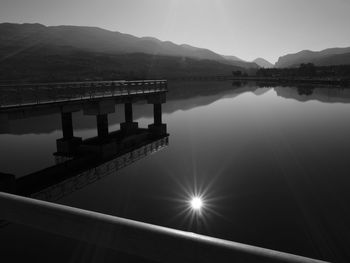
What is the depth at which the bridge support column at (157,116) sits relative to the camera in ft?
122

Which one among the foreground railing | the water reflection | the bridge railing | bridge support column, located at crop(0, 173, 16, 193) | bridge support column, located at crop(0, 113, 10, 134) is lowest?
the water reflection

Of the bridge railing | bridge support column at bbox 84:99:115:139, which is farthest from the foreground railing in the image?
bridge support column at bbox 84:99:115:139

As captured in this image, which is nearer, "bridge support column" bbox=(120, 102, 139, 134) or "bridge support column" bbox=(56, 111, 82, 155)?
"bridge support column" bbox=(56, 111, 82, 155)

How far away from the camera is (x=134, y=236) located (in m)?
2.05

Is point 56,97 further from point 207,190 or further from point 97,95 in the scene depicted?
point 207,190

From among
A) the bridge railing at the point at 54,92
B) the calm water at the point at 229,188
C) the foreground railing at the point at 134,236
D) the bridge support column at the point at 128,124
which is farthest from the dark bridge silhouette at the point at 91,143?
the foreground railing at the point at 134,236

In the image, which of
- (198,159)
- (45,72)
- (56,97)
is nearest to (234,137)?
(198,159)

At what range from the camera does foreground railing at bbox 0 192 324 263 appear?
6.14ft

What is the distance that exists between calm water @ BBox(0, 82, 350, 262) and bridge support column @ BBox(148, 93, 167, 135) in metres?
2.84

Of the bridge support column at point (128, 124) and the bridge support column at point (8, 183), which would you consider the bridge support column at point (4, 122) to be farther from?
the bridge support column at point (128, 124)

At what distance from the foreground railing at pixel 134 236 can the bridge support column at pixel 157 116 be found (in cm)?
3395

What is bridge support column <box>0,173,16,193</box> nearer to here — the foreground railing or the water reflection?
the water reflection

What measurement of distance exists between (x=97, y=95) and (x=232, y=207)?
19730 mm

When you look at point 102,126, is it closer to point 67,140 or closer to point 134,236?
point 67,140
